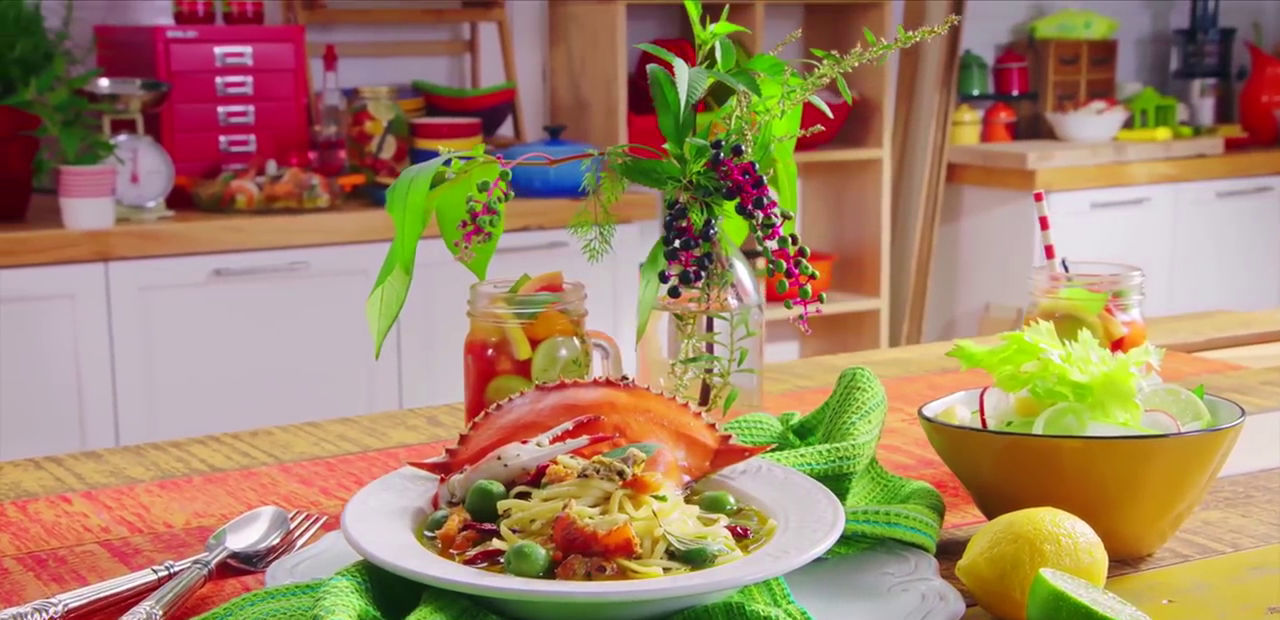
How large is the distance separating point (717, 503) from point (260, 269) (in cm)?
203

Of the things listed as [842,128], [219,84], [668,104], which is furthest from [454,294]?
[668,104]

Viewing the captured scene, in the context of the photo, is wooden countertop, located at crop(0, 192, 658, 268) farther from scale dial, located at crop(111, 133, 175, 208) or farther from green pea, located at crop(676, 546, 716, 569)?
green pea, located at crop(676, 546, 716, 569)

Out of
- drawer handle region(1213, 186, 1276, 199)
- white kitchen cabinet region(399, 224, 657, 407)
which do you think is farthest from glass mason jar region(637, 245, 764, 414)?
drawer handle region(1213, 186, 1276, 199)

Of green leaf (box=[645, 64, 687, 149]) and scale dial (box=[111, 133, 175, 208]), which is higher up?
green leaf (box=[645, 64, 687, 149])

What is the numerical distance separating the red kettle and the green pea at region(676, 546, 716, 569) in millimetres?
4031

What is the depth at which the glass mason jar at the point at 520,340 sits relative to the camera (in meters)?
1.18

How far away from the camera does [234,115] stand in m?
2.99

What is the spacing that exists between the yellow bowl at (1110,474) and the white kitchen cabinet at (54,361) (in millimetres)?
2034

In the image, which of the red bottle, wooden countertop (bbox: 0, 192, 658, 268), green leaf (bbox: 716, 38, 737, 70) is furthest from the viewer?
the red bottle

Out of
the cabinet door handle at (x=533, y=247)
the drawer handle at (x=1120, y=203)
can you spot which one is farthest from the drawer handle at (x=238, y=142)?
the drawer handle at (x=1120, y=203)

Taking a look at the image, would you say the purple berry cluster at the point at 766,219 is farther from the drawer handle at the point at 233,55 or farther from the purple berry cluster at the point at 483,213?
the drawer handle at the point at 233,55

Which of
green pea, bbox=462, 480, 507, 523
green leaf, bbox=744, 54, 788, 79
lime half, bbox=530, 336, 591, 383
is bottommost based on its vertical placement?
green pea, bbox=462, 480, 507, 523

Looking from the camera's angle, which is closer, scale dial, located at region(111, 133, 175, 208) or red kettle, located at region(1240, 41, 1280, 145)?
scale dial, located at region(111, 133, 175, 208)

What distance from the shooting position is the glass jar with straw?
1246 millimetres
